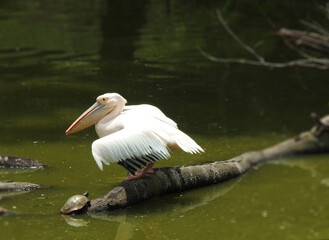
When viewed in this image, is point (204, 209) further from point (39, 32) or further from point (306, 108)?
point (39, 32)

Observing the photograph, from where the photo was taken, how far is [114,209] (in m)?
5.50

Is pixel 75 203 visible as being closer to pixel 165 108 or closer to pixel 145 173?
pixel 145 173

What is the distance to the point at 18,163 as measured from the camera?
21.4 ft

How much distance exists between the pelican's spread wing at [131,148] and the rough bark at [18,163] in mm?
1118

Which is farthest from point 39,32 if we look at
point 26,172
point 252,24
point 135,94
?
point 26,172

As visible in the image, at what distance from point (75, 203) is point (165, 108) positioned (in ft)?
10.9

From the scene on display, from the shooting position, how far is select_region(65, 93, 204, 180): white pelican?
5.59m

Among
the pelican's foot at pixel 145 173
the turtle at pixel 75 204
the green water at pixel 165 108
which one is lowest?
the green water at pixel 165 108

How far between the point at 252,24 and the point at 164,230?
33.4 feet

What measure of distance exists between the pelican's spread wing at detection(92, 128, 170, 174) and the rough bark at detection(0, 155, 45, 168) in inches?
44.0

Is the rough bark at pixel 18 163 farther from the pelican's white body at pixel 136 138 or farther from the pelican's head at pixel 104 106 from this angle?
the pelican's white body at pixel 136 138

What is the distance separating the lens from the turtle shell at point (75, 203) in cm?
535

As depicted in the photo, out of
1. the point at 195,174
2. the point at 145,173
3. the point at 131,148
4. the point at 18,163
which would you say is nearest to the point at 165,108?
the point at 18,163

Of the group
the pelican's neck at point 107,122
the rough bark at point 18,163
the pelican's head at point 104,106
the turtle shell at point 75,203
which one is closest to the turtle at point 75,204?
the turtle shell at point 75,203
